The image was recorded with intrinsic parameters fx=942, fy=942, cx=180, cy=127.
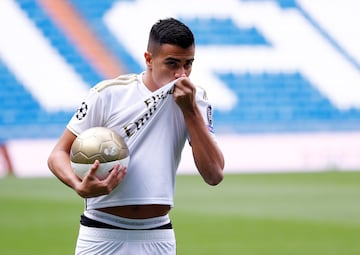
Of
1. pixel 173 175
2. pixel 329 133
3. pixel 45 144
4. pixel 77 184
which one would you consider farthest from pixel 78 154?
pixel 329 133

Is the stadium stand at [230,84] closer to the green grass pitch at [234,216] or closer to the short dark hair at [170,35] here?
the green grass pitch at [234,216]

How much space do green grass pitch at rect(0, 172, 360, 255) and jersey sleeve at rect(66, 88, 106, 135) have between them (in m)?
5.02

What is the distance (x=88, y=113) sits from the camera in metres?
4.18

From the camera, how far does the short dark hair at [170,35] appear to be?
13.4 feet

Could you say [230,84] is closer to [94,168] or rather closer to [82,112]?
[82,112]

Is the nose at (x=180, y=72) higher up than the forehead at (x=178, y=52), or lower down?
lower down

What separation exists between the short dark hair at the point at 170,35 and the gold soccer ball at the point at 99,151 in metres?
0.45

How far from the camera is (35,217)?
11.7 meters

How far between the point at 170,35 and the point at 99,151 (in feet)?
1.96

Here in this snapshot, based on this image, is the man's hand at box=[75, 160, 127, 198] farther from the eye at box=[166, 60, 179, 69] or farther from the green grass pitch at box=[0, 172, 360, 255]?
the green grass pitch at box=[0, 172, 360, 255]

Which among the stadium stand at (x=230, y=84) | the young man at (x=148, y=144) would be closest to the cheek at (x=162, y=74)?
the young man at (x=148, y=144)

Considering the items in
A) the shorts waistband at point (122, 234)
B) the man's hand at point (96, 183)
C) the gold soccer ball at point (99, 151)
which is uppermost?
the gold soccer ball at point (99, 151)

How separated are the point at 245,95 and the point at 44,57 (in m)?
4.36

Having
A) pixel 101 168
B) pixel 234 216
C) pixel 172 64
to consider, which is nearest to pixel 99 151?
pixel 101 168
